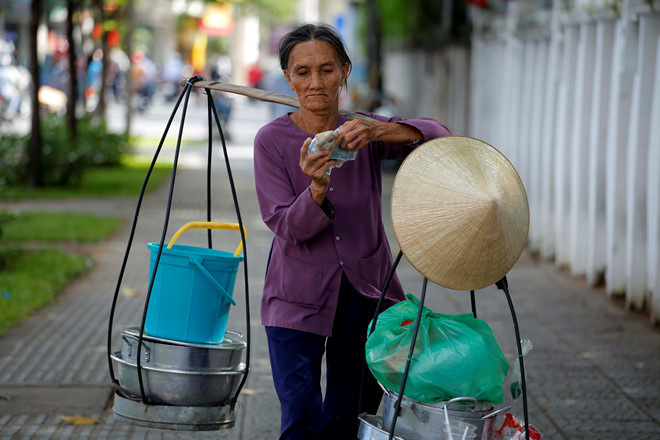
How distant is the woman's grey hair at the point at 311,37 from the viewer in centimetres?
318

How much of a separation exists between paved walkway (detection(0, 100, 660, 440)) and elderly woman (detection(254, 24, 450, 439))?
1.63m

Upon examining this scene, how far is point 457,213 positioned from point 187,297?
98cm

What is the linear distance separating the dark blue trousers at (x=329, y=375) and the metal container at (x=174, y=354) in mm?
192

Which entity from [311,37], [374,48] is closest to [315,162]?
[311,37]

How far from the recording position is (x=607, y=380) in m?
5.91

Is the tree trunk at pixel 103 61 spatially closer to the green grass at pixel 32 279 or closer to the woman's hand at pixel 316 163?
the green grass at pixel 32 279

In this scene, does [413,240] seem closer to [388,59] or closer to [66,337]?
[66,337]

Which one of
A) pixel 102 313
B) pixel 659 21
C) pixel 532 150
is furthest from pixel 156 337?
pixel 532 150

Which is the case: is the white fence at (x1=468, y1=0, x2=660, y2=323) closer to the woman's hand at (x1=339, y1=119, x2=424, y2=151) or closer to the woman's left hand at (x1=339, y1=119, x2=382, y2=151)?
the woman's hand at (x1=339, y1=119, x2=424, y2=151)

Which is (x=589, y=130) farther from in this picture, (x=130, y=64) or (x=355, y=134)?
(x=130, y=64)

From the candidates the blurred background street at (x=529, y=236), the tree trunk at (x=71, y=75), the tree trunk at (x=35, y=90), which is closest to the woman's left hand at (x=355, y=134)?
the blurred background street at (x=529, y=236)

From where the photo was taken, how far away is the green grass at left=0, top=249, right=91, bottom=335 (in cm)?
729

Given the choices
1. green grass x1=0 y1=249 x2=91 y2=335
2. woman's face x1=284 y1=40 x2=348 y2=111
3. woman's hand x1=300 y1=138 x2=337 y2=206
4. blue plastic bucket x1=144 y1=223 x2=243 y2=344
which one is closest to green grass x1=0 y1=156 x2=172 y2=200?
green grass x1=0 y1=249 x2=91 y2=335

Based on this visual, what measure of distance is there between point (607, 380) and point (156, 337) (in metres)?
3.47
